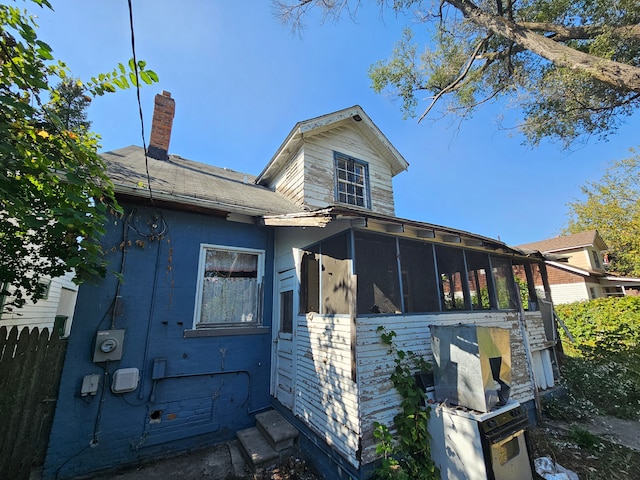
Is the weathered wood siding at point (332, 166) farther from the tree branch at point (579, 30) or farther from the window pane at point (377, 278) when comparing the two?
the tree branch at point (579, 30)

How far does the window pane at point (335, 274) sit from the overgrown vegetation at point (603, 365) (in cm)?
620

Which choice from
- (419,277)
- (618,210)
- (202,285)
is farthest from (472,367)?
(618,210)

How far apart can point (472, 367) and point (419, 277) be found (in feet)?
7.36

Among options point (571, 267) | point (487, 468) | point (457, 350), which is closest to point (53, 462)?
point (487, 468)

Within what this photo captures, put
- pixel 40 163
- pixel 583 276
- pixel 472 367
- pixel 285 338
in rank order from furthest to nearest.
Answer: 1. pixel 583 276
2. pixel 285 338
3. pixel 472 367
4. pixel 40 163

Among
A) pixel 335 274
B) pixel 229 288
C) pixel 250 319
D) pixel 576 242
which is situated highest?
pixel 576 242

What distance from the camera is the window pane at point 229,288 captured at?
517cm

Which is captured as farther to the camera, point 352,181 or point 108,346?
point 352,181

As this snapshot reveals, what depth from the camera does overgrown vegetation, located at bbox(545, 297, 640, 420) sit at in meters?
6.23

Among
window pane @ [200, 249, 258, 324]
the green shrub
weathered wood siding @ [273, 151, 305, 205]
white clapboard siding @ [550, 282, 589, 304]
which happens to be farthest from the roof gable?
white clapboard siding @ [550, 282, 589, 304]

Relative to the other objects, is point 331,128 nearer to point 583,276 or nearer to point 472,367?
point 472,367

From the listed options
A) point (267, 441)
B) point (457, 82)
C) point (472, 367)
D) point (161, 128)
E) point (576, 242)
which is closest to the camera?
point (472, 367)

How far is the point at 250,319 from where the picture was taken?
5.47m

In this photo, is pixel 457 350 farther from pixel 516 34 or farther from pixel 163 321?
pixel 516 34
